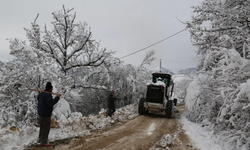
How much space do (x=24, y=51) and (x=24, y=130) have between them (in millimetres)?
4197

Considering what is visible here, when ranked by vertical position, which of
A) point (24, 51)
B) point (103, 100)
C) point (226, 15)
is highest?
point (226, 15)

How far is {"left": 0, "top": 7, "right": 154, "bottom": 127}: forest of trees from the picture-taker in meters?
8.38

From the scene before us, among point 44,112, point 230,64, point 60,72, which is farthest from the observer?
point 60,72

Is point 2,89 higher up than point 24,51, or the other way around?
point 24,51

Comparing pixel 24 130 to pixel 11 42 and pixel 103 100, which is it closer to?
pixel 11 42

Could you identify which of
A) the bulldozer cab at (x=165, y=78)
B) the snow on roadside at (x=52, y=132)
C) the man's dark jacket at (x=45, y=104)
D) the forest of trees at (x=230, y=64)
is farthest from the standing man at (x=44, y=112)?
the bulldozer cab at (x=165, y=78)

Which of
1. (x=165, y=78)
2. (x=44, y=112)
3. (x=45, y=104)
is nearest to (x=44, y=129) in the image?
(x=44, y=112)

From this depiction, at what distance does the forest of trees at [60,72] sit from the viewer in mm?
8375

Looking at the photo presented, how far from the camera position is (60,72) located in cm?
1066

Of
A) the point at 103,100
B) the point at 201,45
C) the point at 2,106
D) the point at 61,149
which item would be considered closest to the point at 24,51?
the point at 2,106

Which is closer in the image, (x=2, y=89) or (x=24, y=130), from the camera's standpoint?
(x=24, y=130)

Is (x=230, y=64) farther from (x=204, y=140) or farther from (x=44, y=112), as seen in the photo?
(x=44, y=112)

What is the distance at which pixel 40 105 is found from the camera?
5266 mm

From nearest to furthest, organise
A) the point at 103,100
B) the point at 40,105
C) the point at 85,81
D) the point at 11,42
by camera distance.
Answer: the point at 40,105 < the point at 11,42 < the point at 85,81 < the point at 103,100
